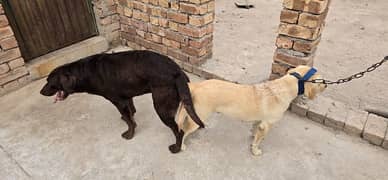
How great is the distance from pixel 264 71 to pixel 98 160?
206 centimetres

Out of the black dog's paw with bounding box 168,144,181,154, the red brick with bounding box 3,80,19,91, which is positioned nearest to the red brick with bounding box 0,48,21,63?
the red brick with bounding box 3,80,19,91

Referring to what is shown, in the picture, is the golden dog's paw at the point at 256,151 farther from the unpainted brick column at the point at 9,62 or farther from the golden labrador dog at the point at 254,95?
the unpainted brick column at the point at 9,62

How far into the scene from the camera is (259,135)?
2.18 m

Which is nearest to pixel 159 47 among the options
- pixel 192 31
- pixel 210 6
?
pixel 192 31

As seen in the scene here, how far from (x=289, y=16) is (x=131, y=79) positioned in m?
1.42

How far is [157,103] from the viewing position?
6.77 ft

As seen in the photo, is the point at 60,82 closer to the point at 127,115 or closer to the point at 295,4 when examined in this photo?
the point at 127,115

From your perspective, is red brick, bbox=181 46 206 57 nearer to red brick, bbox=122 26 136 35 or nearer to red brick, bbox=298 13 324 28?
red brick, bbox=122 26 136 35

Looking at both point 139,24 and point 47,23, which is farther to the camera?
point 139,24

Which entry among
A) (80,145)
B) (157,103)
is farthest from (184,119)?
(80,145)

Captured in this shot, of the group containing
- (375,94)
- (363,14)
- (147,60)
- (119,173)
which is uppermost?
(147,60)

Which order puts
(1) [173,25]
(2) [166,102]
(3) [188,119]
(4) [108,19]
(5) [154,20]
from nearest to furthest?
(2) [166,102]
(3) [188,119]
(1) [173,25]
(5) [154,20]
(4) [108,19]

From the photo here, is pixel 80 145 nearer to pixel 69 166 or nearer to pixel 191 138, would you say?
pixel 69 166

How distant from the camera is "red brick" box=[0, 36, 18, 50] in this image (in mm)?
2830
